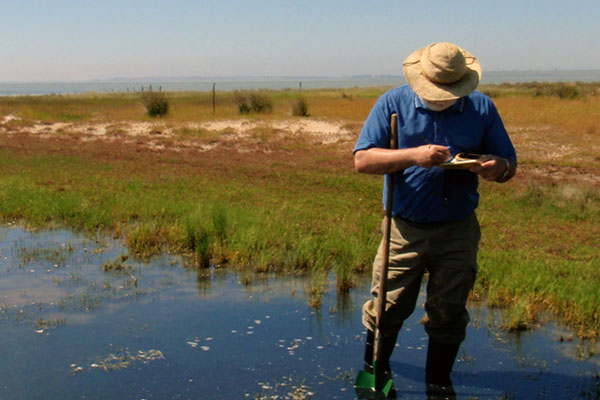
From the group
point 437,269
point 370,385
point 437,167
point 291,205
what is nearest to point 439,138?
point 437,167

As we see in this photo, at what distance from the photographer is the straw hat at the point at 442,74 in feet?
12.3

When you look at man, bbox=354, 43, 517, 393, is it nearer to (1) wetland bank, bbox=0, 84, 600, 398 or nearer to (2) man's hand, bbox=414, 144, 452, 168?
(2) man's hand, bbox=414, 144, 452, 168

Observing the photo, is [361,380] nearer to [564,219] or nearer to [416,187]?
[416,187]

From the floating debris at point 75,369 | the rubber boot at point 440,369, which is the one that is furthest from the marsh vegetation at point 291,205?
the floating debris at point 75,369

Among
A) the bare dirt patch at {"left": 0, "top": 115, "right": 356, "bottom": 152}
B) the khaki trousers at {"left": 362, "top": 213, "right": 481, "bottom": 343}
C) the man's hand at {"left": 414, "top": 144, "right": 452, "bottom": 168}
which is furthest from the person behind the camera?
the bare dirt patch at {"left": 0, "top": 115, "right": 356, "bottom": 152}

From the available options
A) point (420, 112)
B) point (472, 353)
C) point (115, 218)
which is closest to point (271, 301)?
point (472, 353)

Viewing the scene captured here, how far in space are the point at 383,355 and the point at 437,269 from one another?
689 mm

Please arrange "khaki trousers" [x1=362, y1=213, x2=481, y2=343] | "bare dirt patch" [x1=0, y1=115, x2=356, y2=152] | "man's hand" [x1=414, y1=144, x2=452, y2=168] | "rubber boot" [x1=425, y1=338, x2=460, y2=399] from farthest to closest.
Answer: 1. "bare dirt patch" [x1=0, y1=115, x2=356, y2=152]
2. "rubber boot" [x1=425, y1=338, x2=460, y2=399]
3. "khaki trousers" [x1=362, y1=213, x2=481, y2=343]
4. "man's hand" [x1=414, y1=144, x2=452, y2=168]

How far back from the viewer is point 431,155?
359 cm

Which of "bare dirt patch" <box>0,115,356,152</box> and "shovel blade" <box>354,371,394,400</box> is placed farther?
"bare dirt patch" <box>0,115,356,152</box>

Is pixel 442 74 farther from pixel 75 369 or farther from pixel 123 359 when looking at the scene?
pixel 75 369

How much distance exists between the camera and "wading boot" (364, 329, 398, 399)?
4320mm

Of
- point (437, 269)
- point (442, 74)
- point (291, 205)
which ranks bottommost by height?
point (291, 205)

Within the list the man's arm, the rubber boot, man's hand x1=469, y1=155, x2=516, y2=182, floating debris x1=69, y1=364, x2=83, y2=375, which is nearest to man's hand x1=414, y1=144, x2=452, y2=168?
the man's arm
